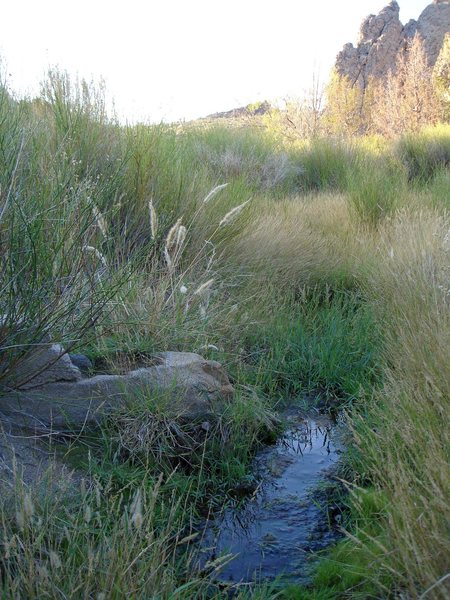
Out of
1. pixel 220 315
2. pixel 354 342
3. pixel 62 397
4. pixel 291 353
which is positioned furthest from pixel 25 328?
pixel 354 342

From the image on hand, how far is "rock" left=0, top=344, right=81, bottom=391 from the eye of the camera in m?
2.85

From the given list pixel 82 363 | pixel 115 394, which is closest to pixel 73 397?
pixel 115 394

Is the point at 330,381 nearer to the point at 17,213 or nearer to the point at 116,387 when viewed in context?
the point at 116,387

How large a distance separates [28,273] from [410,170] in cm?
898

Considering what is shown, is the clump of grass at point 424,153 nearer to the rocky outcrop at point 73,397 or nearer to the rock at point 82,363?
the rocky outcrop at point 73,397

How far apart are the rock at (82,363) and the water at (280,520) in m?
1.02

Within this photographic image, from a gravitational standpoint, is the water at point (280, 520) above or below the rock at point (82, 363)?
below

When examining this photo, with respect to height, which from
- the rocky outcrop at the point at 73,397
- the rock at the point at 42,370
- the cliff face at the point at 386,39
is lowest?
the rocky outcrop at the point at 73,397

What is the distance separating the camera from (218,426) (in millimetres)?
3270

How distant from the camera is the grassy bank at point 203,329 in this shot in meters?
1.94

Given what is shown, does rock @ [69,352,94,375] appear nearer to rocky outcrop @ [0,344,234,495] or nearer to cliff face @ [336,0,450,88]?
rocky outcrop @ [0,344,234,495]

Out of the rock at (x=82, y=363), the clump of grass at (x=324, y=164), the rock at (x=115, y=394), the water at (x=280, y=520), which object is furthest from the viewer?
the clump of grass at (x=324, y=164)

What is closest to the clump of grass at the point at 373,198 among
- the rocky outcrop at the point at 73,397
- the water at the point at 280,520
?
the water at the point at 280,520

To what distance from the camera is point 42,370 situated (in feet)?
9.39
